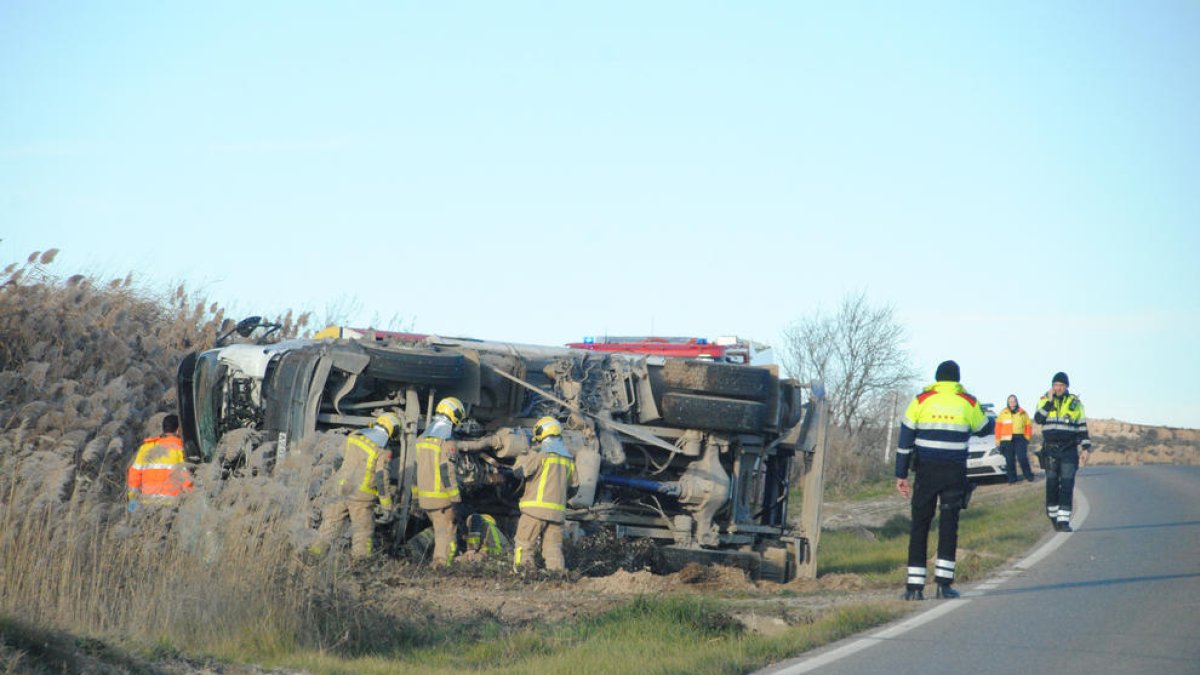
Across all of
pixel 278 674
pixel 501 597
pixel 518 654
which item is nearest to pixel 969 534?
pixel 501 597

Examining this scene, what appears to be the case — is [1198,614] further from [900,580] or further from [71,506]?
[71,506]

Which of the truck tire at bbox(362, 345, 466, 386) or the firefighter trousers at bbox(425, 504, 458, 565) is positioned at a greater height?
the truck tire at bbox(362, 345, 466, 386)

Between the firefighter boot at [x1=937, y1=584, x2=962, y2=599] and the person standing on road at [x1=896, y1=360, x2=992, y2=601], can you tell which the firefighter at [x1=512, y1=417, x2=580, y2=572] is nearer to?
the person standing on road at [x1=896, y1=360, x2=992, y2=601]

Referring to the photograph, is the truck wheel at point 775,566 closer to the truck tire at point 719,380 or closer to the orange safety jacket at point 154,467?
the truck tire at point 719,380

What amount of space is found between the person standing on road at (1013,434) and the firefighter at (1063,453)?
785 centimetres

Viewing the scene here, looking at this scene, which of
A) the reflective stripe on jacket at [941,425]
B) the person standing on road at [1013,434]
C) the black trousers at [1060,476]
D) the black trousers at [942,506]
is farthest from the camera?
the person standing on road at [1013,434]

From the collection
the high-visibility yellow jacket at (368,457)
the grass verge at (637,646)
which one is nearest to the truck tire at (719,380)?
the high-visibility yellow jacket at (368,457)

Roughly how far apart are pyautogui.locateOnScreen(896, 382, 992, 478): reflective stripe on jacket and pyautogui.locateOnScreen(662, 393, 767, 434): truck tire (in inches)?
97.9

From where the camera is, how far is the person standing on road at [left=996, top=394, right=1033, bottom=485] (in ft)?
75.7

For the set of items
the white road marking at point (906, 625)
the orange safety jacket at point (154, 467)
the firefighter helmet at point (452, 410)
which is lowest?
the white road marking at point (906, 625)

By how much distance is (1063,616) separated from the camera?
866 centimetres

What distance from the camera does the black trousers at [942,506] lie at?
31.7 feet

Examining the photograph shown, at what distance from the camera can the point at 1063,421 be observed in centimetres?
1521

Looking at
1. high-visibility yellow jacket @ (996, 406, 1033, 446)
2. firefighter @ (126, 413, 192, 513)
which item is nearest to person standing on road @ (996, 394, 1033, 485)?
high-visibility yellow jacket @ (996, 406, 1033, 446)
